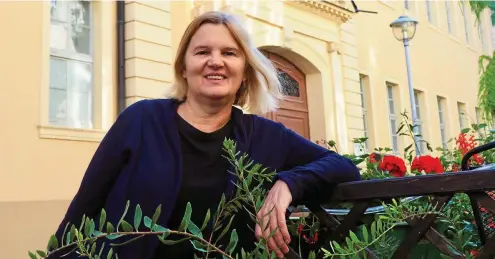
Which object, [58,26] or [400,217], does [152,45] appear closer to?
[58,26]

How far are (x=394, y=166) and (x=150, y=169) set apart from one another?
1714mm

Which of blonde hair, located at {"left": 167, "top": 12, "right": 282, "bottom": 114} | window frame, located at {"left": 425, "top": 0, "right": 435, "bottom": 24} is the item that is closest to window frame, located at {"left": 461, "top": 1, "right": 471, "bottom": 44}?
window frame, located at {"left": 425, "top": 0, "right": 435, "bottom": 24}

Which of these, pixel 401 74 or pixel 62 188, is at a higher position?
pixel 401 74

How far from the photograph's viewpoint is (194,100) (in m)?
1.97

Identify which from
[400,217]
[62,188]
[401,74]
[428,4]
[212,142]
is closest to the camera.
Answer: [400,217]

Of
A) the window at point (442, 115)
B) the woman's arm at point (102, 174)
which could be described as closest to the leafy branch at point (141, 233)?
the woman's arm at point (102, 174)

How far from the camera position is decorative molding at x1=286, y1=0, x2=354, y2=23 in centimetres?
1096

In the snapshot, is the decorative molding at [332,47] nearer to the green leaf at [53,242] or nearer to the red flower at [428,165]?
the red flower at [428,165]

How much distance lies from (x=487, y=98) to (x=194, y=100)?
1526 cm

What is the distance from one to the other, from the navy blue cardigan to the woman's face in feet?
0.51

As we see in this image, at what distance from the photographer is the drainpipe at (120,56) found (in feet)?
25.4

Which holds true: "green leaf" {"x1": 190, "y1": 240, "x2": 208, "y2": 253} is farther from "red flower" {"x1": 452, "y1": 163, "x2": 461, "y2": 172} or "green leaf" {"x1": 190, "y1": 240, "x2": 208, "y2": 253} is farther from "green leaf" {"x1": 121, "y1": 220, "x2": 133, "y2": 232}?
"red flower" {"x1": 452, "y1": 163, "x2": 461, "y2": 172}

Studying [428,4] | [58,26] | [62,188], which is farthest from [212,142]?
[428,4]

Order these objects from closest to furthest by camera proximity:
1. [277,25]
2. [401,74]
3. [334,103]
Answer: [277,25], [334,103], [401,74]
